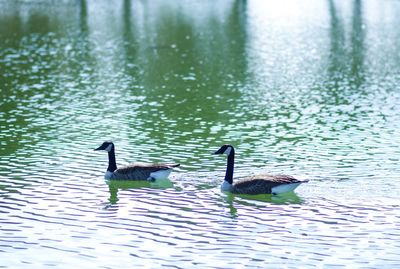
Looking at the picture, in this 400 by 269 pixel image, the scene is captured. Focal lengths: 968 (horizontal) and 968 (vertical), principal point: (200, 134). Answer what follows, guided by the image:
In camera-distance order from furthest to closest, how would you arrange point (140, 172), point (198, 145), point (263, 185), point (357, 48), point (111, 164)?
1. point (357, 48)
2. point (198, 145)
3. point (111, 164)
4. point (140, 172)
5. point (263, 185)

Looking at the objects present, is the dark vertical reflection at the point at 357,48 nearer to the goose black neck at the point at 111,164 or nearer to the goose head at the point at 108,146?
the goose head at the point at 108,146

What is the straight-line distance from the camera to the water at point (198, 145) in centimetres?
1970

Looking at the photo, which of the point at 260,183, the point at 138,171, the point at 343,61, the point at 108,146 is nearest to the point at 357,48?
the point at 343,61

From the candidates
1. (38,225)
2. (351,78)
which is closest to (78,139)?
(38,225)

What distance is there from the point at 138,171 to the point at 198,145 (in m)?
5.11

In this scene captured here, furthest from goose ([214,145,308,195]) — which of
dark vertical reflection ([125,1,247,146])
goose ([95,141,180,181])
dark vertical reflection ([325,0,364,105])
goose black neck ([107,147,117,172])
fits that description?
dark vertical reflection ([325,0,364,105])

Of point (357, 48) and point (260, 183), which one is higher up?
point (260, 183)

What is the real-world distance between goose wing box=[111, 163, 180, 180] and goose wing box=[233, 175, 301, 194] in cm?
218

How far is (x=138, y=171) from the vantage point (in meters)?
25.2

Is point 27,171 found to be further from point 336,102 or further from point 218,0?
point 218,0

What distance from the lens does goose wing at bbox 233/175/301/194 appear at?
2338cm

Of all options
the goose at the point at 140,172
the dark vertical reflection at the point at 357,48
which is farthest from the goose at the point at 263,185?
the dark vertical reflection at the point at 357,48

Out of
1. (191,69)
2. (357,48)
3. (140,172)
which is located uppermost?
(140,172)

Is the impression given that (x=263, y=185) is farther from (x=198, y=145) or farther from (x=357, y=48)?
(x=357, y=48)
